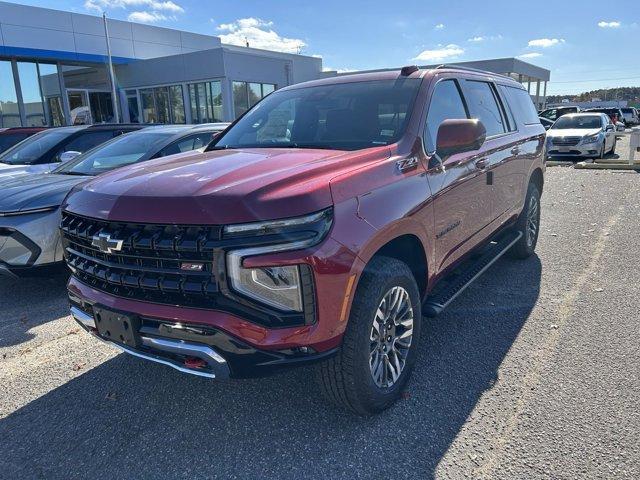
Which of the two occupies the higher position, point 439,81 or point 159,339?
point 439,81

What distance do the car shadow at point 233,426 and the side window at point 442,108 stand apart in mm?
1557

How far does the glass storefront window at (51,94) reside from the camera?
2178cm

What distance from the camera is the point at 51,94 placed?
875 inches

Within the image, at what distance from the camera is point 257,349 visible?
7.45 feet

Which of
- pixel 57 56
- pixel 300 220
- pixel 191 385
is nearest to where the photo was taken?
pixel 300 220

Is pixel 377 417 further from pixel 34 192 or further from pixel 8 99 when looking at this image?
pixel 8 99

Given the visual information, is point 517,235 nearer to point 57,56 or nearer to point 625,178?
point 625,178

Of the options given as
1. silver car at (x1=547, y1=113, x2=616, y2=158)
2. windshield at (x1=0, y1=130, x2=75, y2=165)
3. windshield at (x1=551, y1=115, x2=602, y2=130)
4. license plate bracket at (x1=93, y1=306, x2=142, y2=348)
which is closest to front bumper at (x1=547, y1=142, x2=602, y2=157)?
silver car at (x1=547, y1=113, x2=616, y2=158)

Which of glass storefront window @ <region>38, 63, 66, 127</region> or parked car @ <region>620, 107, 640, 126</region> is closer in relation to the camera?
glass storefront window @ <region>38, 63, 66, 127</region>

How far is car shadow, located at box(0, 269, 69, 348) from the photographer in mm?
4168

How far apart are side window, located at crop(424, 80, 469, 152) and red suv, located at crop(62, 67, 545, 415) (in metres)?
0.02

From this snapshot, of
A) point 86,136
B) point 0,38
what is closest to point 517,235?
point 86,136

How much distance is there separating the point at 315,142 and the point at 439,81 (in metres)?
1.07

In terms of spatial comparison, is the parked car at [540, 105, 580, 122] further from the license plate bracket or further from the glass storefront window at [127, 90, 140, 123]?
the license plate bracket
